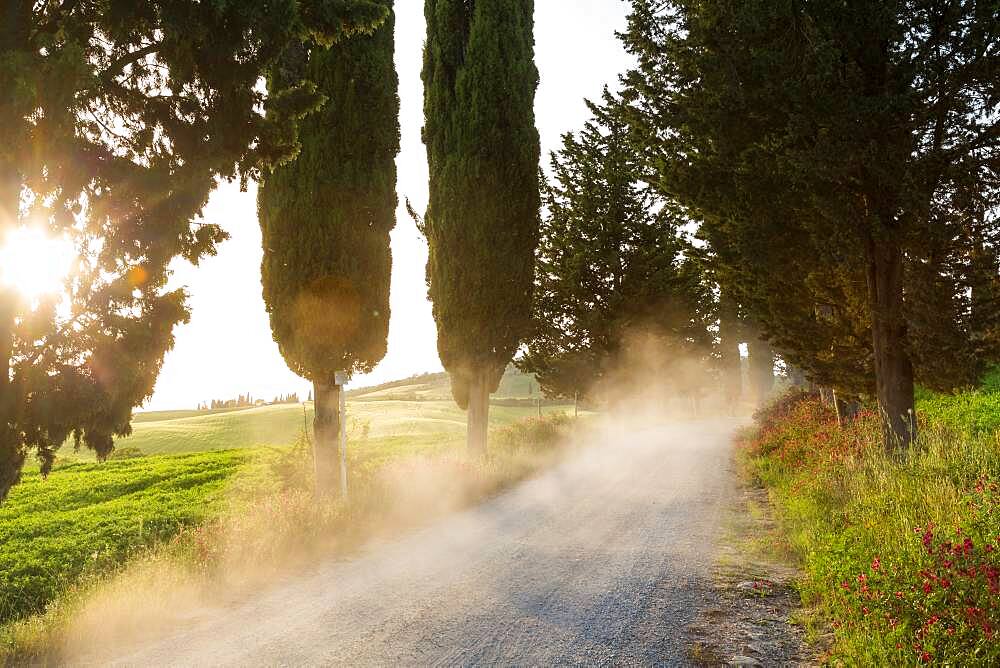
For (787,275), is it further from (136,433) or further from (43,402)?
(136,433)

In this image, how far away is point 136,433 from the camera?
40281 millimetres

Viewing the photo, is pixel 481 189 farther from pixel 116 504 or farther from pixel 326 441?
pixel 116 504

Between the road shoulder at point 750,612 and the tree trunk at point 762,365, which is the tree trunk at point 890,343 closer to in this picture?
the road shoulder at point 750,612

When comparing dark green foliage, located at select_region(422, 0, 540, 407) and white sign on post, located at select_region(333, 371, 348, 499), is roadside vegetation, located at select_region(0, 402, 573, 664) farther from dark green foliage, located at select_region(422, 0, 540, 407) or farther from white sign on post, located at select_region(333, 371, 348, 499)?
dark green foliage, located at select_region(422, 0, 540, 407)

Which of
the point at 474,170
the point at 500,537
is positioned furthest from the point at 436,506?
the point at 474,170

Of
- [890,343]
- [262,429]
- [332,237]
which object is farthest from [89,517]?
[262,429]

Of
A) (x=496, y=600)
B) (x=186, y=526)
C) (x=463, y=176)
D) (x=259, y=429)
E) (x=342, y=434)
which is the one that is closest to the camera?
(x=496, y=600)

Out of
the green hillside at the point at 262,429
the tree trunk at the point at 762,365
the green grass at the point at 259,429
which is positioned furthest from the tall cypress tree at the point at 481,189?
the tree trunk at the point at 762,365

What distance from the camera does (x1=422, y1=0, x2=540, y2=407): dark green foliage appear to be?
1655 cm

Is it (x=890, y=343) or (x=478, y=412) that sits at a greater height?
(x=890, y=343)

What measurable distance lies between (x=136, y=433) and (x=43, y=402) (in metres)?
40.6

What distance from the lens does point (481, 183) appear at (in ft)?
54.6

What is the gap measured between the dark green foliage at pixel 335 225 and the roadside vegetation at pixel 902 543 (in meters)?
7.92

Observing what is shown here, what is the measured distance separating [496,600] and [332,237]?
7581mm
